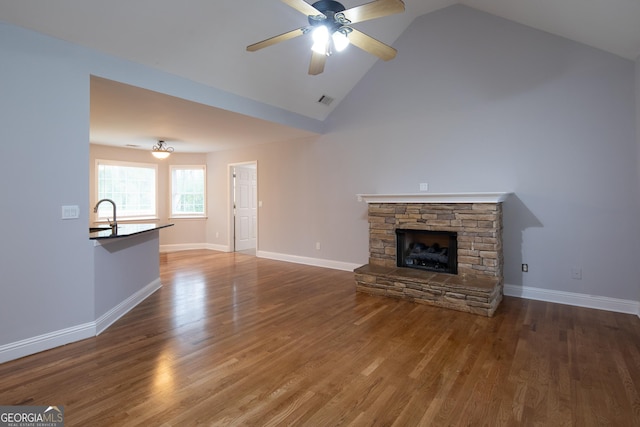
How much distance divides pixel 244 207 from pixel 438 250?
492cm

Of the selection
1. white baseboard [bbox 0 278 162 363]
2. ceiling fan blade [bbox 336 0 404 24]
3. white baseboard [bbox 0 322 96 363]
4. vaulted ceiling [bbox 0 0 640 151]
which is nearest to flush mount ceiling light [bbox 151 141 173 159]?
vaulted ceiling [bbox 0 0 640 151]

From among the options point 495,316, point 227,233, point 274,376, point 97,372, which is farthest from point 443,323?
point 227,233

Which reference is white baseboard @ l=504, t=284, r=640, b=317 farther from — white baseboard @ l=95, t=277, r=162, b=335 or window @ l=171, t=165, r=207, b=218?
window @ l=171, t=165, r=207, b=218

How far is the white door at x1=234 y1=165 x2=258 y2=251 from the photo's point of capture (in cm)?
756

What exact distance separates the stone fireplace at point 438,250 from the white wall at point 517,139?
0.52 meters

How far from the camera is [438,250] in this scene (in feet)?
14.4

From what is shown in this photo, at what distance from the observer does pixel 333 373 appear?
228 cm

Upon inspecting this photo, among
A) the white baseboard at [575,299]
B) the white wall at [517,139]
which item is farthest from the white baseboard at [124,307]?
the white baseboard at [575,299]

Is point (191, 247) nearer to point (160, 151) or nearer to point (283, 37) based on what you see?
point (160, 151)

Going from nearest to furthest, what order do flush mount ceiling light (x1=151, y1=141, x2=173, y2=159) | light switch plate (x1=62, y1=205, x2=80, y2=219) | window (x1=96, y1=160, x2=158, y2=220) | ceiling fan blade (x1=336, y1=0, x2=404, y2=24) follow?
ceiling fan blade (x1=336, y1=0, x2=404, y2=24) → light switch plate (x1=62, y1=205, x2=80, y2=219) → flush mount ceiling light (x1=151, y1=141, x2=173, y2=159) → window (x1=96, y1=160, x2=158, y2=220)

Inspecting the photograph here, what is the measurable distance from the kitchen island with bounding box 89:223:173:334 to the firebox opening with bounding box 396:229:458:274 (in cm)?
328

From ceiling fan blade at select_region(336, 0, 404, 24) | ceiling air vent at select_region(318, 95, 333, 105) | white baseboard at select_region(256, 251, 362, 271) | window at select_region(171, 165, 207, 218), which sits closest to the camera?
ceiling fan blade at select_region(336, 0, 404, 24)

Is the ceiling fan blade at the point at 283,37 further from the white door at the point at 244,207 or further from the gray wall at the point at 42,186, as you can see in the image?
the white door at the point at 244,207

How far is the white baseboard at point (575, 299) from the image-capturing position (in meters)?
3.42
